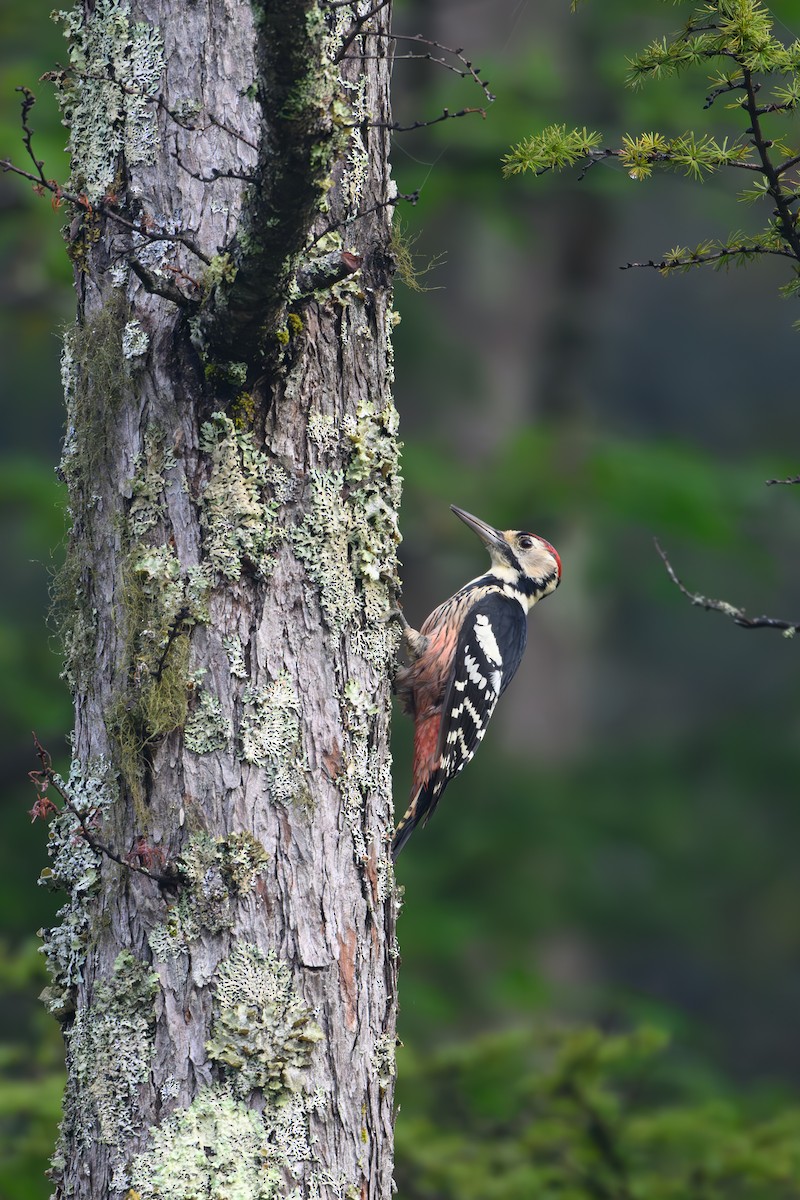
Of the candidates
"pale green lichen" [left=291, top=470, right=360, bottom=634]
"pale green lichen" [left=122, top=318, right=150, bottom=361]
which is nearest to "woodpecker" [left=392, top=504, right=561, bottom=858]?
"pale green lichen" [left=291, top=470, right=360, bottom=634]

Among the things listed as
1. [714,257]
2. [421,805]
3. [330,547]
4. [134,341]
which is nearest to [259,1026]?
[330,547]

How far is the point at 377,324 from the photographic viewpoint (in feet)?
10.1

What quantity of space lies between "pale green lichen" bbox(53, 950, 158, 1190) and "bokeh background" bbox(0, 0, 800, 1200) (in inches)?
75.3

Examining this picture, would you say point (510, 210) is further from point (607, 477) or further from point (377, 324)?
point (377, 324)

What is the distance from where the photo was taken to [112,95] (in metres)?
2.82

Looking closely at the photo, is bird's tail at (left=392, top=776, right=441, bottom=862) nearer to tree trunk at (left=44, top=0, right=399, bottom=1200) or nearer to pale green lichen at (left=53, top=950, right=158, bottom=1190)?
tree trunk at (left=44, top=0, right=399, bottom=1200)

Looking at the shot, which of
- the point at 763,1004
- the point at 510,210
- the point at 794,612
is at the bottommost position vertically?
the point at 763,1004

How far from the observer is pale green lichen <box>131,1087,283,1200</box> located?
2.47 meters

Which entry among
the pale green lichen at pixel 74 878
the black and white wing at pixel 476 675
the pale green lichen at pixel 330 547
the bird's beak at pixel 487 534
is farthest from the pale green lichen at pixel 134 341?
the bird's beak at pixel 487 534

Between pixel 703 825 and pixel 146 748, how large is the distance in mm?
8528

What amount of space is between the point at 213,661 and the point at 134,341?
69 cm

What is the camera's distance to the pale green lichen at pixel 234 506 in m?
2.70

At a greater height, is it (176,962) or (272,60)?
(272,60)

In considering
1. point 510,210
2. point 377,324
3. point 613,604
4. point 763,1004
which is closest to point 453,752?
point 377,324
